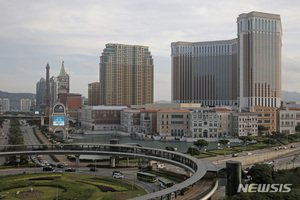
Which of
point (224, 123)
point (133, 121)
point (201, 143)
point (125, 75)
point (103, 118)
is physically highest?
point (125, 75)

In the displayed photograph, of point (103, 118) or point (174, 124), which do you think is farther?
point (103, 118)

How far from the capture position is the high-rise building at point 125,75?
466 ft

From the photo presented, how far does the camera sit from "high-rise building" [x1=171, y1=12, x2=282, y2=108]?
111 m

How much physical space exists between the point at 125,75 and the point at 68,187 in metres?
119

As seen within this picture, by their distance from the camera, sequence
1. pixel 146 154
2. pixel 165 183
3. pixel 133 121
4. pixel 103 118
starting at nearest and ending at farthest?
pixel 165 183
pixel 146 154
pixel 133 121
pixel 103 118

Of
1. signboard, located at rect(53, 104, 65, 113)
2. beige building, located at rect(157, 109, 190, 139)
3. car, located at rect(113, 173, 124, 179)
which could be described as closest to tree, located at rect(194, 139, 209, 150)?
car, located at rect(113, 173, 124, 179)

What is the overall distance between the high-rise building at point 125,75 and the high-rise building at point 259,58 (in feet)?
165

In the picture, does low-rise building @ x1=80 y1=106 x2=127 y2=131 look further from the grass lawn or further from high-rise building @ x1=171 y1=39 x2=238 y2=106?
the grass lawn

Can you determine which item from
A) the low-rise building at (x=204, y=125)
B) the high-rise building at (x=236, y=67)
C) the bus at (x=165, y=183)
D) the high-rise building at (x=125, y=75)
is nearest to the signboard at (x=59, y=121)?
the low-rise building at (x=204, y=125)

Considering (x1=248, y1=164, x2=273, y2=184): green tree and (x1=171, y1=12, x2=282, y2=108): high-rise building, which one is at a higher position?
(x1=171, y1=12, x2=282, y2=108): high-rise building

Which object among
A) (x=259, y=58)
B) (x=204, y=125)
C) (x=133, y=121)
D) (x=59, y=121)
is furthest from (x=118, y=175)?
(x=259, y=58)

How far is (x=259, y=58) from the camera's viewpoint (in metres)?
111

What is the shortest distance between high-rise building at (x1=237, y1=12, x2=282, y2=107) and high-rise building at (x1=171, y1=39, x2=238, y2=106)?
31.9 m

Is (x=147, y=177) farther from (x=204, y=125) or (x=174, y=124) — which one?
(x=174, y=124)
